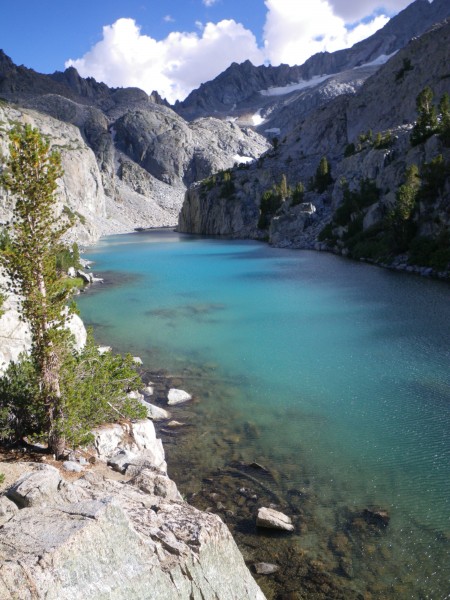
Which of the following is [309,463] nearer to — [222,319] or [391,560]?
[391,560]

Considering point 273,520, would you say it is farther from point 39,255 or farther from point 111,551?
point 39,255

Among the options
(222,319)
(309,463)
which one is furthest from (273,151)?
(309,463)

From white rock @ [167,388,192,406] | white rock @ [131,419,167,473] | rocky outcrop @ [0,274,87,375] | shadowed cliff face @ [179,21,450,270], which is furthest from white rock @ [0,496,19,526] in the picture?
shadowed cliff face @ [179,21,450,270]

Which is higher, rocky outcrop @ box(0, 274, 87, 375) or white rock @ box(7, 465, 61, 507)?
rocky outcrop @ box(0, 274, 87, 375)

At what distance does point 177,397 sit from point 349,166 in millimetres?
72403

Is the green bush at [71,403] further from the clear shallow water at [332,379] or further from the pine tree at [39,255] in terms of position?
the clear shallow water at [332,379]

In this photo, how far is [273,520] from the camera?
31.1 ft

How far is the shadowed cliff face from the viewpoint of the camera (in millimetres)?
54750

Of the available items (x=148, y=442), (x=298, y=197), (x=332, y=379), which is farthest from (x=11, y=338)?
(x=298, y=197)

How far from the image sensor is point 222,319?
28281mm

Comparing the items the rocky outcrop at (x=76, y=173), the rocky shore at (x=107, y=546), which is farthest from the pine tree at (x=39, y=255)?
the rocky outcrop at (x=76, y=173)

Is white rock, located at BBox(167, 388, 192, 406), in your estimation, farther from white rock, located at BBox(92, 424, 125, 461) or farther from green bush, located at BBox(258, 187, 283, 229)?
green bush, located at BBox(258, 187, 283, 229)

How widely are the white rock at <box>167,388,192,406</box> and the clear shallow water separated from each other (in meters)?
0.63

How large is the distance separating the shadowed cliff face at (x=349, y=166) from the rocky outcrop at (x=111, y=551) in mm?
41290
